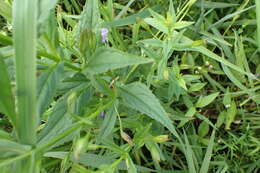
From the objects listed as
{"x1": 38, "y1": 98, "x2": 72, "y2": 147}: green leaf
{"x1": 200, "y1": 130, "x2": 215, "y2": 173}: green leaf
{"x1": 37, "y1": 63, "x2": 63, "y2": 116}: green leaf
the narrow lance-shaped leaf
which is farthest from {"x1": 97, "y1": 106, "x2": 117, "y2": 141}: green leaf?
{"x1": 200, "y1": 130, "x2": 215, "y2": 173}: green leaf

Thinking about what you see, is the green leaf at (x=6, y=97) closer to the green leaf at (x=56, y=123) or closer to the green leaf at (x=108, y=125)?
the green leaf at (x=56, y=123)

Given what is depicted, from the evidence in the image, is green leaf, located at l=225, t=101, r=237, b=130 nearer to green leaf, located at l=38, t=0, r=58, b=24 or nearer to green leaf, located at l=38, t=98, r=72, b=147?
green leaf, located at l=38, t=98, r=72, b=147

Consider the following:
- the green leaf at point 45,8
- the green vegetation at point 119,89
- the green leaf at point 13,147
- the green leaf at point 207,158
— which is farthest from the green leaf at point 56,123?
the green leaf at point 207,158

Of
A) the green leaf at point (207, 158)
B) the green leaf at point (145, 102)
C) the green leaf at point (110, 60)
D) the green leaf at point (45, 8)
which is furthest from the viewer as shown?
the green leaf at point (207, 158)

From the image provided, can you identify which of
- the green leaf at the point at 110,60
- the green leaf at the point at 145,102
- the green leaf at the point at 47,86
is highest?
the green leaf at the point at 110,60

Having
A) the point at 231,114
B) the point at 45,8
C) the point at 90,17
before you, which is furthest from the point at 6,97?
the point at 231,114

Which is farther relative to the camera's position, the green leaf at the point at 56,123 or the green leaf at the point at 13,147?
the green leaf at the point at 56,123

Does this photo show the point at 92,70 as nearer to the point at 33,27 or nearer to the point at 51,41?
the point at 51,41
